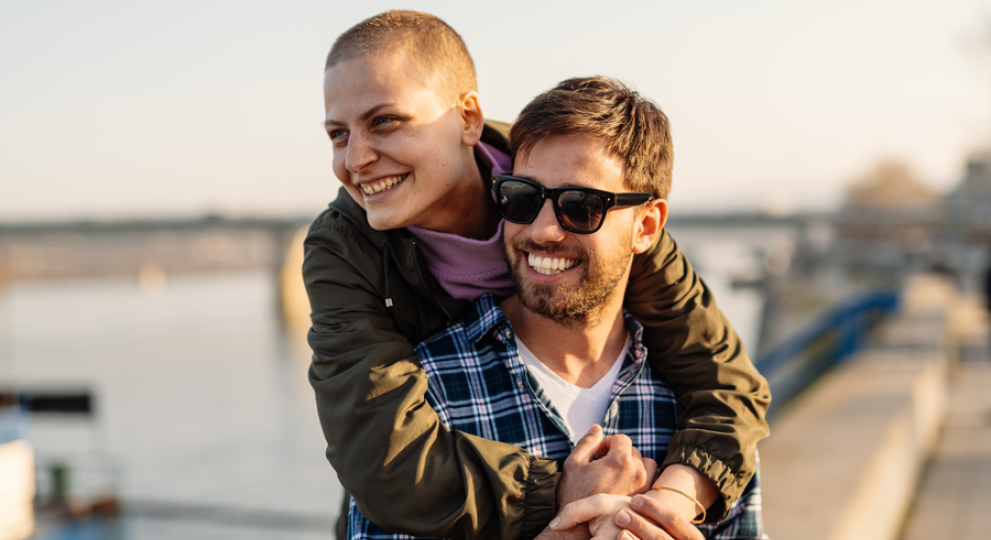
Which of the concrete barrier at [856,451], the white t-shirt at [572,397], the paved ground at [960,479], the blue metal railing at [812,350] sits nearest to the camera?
the white t-shirt at [572,397]

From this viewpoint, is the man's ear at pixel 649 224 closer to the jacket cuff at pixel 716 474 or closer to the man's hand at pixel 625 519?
the jacket cuff at pixel 716 474

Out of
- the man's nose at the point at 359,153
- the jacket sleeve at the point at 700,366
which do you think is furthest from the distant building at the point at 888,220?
the man's nose at the point at 359,153

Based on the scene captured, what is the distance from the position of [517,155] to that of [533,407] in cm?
60

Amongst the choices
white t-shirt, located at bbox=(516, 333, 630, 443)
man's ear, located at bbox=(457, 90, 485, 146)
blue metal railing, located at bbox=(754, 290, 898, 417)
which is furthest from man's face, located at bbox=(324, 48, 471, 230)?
blue metal railing, located at bbox=(754, 290, 898, 417)

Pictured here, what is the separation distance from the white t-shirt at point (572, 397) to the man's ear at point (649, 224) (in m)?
0.36

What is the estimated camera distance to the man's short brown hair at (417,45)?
184 centimetres

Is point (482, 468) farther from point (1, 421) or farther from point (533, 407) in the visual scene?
point (1, 421)

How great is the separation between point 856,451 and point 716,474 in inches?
133

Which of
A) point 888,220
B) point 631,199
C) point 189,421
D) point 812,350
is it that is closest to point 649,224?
point 631,199

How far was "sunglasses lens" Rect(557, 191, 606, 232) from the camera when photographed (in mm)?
1755

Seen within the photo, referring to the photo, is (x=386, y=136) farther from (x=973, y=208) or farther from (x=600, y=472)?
(x=973, y=208)

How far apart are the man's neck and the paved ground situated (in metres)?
3.79

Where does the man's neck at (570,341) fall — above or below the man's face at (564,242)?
below

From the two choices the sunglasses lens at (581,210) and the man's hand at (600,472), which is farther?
the sunglasses lens at (581,210)
